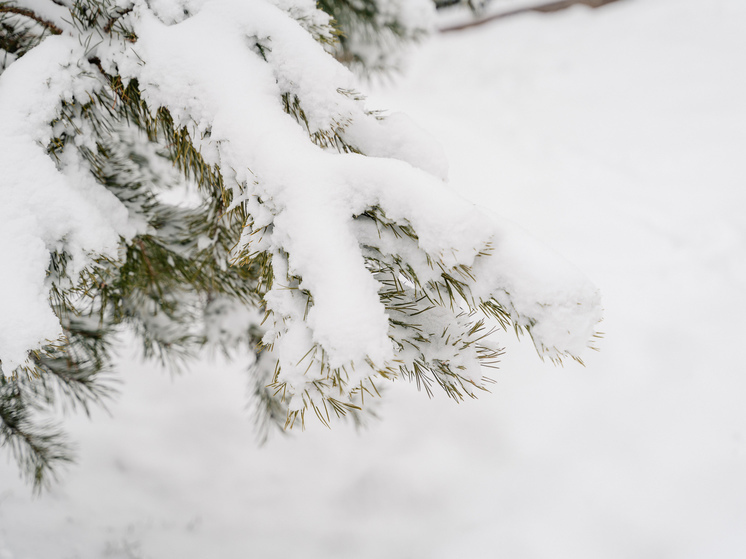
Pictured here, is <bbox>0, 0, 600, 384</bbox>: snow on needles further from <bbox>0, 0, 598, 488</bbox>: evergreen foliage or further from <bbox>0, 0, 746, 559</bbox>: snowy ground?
<bbox>0, 0, 746, 559</bbox>: snowy ground

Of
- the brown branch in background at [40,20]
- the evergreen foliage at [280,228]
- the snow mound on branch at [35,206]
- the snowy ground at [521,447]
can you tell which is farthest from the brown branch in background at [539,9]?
the snow mound on branch at [35,206]

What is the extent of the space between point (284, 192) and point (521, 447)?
2.63 m

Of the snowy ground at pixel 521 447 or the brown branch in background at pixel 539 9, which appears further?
the brown branch in background at pixel 539 9

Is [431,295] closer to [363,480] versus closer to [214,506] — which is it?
[363,480]

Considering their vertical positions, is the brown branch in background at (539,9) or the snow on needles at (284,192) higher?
the snow on needles at (284,192)

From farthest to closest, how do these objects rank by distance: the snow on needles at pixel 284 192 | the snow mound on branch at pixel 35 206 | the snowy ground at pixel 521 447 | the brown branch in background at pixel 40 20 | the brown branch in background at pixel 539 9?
the brown branch in background at pixel 539 9, the snowy ground at pixel 521 447, the brown branch in background at pixel 40 20, the snow mound on branch at pixel 35 206, the snow on needles at pixel 284 192

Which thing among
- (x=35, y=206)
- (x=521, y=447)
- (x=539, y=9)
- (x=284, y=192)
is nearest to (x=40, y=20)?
(x=35, y=206)

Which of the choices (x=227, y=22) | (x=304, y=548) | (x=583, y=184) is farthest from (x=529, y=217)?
(x=227, y=22)

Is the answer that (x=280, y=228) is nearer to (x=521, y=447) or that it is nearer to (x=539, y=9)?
(x=521, y=447)

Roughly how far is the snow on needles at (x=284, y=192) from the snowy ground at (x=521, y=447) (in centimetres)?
212

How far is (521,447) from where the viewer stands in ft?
9.23

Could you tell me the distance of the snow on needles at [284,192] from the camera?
750mm

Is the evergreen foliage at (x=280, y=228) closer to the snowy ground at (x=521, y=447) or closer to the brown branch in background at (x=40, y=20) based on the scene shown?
the brown branch in background at (x=40, y=20)

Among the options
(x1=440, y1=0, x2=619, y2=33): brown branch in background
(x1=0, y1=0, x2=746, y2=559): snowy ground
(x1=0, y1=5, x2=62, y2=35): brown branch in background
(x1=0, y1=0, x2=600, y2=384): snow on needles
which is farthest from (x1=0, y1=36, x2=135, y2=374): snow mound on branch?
(x1=440, y1=0, x2=619, y2=33): brown branch in background
